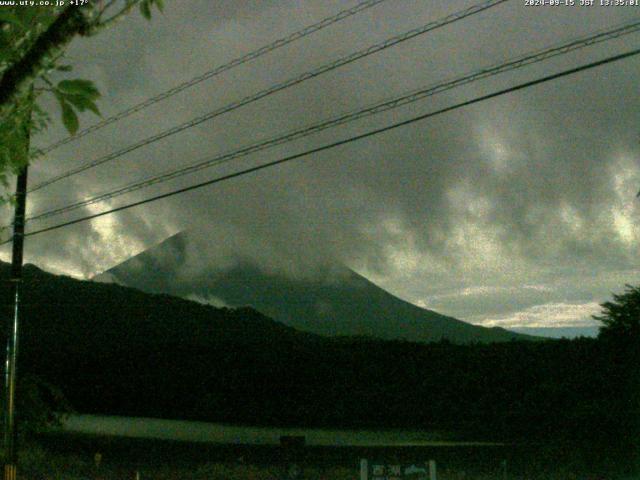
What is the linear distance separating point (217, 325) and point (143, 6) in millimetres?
85355

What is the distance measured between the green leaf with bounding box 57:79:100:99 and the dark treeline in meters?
20.0

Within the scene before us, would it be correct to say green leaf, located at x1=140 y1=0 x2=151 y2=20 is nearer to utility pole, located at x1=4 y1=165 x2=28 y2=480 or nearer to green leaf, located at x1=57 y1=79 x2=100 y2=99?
green leaf, located at x1=57 y1=79 x2=100 y2=99

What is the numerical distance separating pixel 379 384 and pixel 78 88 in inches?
1646

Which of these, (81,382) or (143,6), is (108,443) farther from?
(143,6)

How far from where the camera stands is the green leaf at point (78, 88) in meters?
3.97

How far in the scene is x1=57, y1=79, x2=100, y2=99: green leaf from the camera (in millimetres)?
3973

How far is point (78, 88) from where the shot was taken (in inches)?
157

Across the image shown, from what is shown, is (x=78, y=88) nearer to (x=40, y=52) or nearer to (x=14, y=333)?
(x=40, y=52)

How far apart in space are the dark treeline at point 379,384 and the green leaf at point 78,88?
787 inches

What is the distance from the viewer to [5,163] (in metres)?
5.86

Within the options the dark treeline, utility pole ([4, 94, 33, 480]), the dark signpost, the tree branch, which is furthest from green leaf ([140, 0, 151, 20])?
the dark treeline

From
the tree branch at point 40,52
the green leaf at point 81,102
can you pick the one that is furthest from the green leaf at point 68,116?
the tree branch at point 40,52

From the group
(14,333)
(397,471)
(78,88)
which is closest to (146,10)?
(78,88)

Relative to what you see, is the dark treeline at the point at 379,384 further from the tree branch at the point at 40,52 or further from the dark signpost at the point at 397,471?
the tree branch at the point at 40,52
